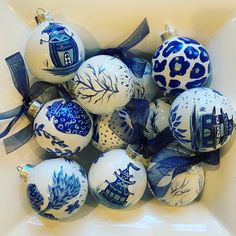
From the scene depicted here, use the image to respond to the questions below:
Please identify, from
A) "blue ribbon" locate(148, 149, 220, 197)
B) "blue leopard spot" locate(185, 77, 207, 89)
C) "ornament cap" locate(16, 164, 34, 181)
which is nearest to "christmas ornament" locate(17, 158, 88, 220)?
"ornament cap" locate(16, 164, 34, 181)

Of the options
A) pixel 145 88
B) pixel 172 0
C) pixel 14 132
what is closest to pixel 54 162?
pixel 14 132

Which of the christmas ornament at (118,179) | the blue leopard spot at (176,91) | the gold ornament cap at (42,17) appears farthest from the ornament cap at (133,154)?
the gold ornament cap at (42,17)

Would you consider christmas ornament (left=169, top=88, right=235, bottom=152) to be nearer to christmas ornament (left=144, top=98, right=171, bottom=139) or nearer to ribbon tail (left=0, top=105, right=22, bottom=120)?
christmas ornament (left=144, top=98, right=171, bottom=139)

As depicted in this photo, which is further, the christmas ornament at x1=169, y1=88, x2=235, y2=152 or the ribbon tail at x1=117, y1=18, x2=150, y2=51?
the ribbon tail at x1=117, y1=18, x2=150, y2=51

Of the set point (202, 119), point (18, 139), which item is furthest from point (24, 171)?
point (202, 119)

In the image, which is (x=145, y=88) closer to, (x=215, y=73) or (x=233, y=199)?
(x=215, y=73)

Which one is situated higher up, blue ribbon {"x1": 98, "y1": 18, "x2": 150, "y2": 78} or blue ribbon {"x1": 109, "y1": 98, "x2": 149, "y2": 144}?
blue ribbon {"x1": 98, "y1": 18, "x2": 150, "y2": 78}
